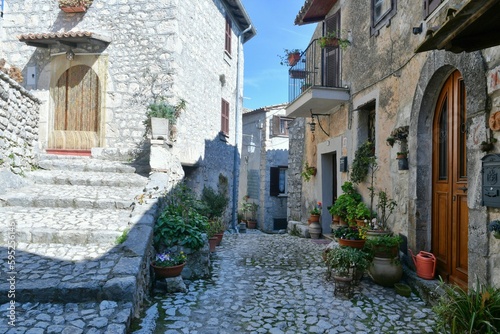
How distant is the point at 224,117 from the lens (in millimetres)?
12031

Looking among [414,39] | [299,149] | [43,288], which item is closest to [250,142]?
[299,149]

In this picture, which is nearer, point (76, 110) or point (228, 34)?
point (76, 110)

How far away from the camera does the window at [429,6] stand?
413 centimetres

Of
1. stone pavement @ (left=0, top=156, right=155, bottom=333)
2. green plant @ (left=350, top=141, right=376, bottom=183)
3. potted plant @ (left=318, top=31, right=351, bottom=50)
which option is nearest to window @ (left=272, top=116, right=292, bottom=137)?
potted plant @ (left=318, top=31, right=351, bottom=50)

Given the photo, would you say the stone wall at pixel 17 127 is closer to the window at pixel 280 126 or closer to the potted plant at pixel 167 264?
the potted plant at pixel 167 264

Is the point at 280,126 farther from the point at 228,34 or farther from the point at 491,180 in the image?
the point at 491,180

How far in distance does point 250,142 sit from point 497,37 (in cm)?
1656

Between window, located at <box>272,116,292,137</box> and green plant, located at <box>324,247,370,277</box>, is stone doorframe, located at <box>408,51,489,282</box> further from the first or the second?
window, located at <box>272,116,292,137</box>

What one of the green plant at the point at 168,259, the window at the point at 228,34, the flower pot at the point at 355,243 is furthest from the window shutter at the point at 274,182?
the green plant at the point at 168,259

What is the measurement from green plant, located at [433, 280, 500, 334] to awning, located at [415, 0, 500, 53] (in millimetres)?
1938

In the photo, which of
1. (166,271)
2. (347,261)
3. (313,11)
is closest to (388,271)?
(347,261)

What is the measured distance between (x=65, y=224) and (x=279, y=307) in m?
2.90

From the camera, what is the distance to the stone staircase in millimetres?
3094

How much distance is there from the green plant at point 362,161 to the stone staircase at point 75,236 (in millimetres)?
3867
